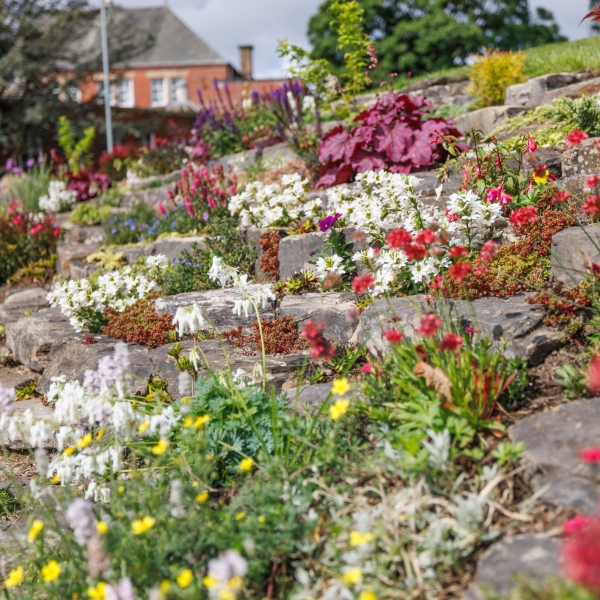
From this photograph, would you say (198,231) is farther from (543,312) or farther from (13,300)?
(543,312)

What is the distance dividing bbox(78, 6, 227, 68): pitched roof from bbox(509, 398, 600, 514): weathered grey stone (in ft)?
121

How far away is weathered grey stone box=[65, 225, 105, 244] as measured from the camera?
32.3 feet

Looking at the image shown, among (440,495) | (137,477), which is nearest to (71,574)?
(137,477)

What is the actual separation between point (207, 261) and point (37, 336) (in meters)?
1.88

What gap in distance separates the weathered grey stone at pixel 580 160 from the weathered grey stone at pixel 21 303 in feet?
20.6

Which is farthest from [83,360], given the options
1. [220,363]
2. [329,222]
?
[329,222]

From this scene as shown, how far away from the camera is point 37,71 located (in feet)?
67.6

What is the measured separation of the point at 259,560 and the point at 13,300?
22.9 ft

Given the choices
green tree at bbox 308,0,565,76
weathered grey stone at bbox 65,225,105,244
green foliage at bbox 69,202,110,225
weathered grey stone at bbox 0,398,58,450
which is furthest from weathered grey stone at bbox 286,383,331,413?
green tree at bbox 308,0,565,76

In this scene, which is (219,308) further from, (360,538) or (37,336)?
(360,538)

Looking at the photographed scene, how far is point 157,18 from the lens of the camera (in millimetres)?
37531

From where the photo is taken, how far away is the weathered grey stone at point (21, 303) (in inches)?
297

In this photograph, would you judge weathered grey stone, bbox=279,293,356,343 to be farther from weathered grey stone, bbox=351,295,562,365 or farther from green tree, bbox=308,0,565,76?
green tree, bbox=308,0,565,76

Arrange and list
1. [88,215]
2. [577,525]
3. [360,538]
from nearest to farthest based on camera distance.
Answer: [577,525] → [360,538] → [88,215]
